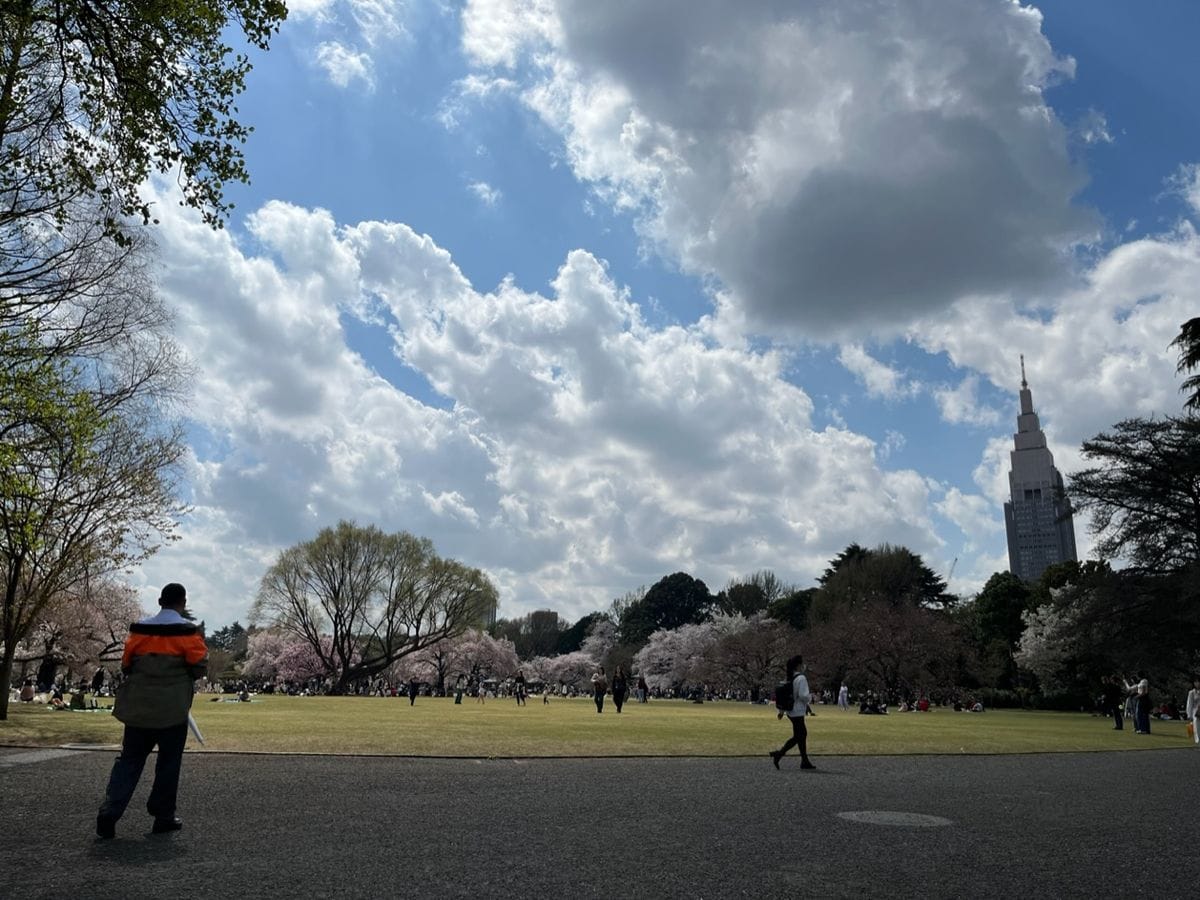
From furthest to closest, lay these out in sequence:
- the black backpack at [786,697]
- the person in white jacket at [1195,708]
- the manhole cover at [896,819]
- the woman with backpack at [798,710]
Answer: the person in white jacket at [1195,708], the black backpack at [786,697], the woman with backpack at [798,710], the manhole cover at [896,819]

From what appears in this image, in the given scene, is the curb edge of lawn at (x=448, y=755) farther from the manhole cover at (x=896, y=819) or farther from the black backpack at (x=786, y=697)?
the manhole cover at (x=896, y=819)

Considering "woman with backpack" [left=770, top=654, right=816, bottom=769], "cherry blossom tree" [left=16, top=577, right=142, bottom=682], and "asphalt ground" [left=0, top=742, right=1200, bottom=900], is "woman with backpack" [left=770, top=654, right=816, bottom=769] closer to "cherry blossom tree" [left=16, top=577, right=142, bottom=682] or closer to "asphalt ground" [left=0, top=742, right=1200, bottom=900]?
"asphalt ground" [left=0, top=742, right=1200, bottom=900]

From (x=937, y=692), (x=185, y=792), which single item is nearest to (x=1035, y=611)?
(x=937, y=692)

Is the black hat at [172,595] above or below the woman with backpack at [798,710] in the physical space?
above

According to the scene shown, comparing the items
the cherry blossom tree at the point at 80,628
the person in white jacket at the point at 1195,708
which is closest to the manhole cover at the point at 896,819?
the person in white jacket at the point at 1195,708

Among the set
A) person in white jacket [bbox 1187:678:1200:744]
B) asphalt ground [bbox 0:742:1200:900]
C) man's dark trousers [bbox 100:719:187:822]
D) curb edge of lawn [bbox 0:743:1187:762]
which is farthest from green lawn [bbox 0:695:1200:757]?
man's dark trousers [bbox 100:719:187:822]

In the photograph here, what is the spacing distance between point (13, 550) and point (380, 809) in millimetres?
17737

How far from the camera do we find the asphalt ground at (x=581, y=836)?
5.25 metres

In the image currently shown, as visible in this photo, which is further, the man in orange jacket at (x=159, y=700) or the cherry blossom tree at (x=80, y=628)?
the cherry blossom tree at (x=80, y=628)

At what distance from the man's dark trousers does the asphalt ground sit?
29cm

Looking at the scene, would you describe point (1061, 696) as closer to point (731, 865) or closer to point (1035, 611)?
point (1035, 611)

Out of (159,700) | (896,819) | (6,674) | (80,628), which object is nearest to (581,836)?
(896,819)

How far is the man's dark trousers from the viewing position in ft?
21.7

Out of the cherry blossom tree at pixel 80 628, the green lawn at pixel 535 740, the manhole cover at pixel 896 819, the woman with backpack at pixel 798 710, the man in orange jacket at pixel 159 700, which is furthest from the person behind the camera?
the cherry blossom tree at pixel 80 628
